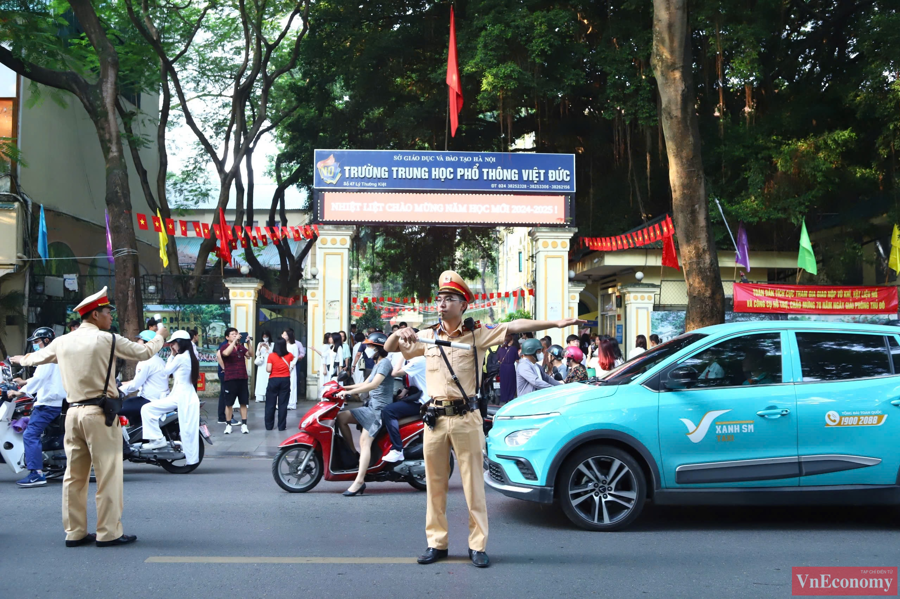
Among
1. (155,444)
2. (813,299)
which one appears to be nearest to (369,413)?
(155,444)

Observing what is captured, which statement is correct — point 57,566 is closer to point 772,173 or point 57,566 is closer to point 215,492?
point 215,492

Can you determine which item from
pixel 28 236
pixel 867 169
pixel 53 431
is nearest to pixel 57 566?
pixel 53 431

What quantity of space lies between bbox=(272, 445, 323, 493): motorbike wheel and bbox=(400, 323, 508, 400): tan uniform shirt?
10.9 feet

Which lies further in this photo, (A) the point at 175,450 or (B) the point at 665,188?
(B) the point at 665,188

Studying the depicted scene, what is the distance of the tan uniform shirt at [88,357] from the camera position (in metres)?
5.79

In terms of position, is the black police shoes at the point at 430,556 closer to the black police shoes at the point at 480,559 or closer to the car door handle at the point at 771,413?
the black police shoes at the point at 480,559

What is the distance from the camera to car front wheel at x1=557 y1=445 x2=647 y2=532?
6.25m

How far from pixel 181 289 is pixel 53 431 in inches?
560

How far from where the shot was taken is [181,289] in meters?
22.6

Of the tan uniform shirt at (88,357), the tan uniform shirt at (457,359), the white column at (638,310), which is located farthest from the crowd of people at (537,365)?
the white column at (638,310)

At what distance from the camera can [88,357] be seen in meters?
5.84

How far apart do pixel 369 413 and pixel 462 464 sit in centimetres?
300

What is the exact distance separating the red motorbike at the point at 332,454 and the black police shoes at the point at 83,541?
7.99ft

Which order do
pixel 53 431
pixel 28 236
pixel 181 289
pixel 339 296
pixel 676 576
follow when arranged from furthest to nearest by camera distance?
pixel 181 289 → pixel 28 236 → pixel 339 296 → pixel 53 431 → pixel 676 576
